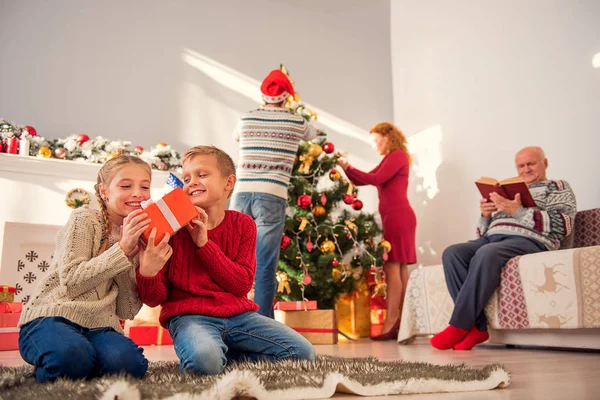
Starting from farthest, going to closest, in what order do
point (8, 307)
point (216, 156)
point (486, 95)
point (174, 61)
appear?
point (174, 61) → point (486, 95) → point (8, 307) → point (216, 156)

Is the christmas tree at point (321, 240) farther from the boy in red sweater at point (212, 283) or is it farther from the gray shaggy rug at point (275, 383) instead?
the gray shaggy rug at point (275, 383)

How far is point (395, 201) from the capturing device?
4195 mm

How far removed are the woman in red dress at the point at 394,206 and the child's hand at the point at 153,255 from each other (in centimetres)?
265

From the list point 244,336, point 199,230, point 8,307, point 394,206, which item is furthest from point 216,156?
point 394,206

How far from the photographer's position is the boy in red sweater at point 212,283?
1.54 meters

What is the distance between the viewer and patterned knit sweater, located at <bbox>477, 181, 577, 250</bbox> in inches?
115

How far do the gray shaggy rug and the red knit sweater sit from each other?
187 millimetres

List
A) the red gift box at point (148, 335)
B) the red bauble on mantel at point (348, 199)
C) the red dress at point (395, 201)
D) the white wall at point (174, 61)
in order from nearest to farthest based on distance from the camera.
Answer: the red gift box at point (148, 335) < the red bauble on mantel at point (348, 199) < the red dress at point (395, 201) < the white wall at point (174, 61)

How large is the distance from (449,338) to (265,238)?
1.05 meters

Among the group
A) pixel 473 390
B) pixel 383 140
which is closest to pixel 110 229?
pixel 473 390

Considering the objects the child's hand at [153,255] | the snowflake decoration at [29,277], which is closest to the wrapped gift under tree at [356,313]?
the snowflake decoration at [29,277]

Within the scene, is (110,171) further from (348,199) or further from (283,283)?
(348,199)

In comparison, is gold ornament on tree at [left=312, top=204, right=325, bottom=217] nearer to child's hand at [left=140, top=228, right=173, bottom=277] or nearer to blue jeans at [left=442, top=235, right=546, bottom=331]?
blue jeans at [left=442, top=235, right=546, bottom=331]

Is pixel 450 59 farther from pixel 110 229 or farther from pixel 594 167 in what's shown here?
pixel 110 229
